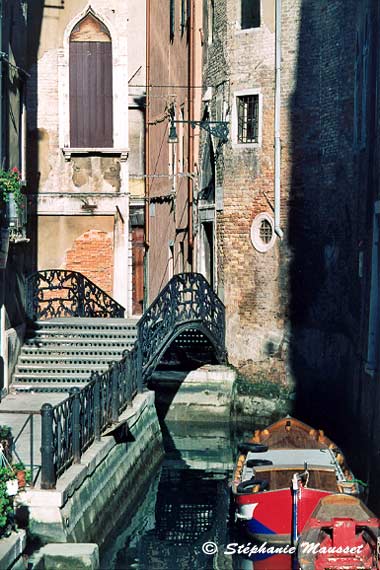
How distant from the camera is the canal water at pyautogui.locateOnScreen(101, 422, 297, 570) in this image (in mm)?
15344

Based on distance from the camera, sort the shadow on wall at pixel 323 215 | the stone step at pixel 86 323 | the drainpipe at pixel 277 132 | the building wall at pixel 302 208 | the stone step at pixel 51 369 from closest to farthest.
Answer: the stone step at pixel 51 369 → the stone step at pixel 86 323 → the building wall at pixel 302 208 → the shadow on wall at pixel 323 215 → the drainpipe at pixel 277 132

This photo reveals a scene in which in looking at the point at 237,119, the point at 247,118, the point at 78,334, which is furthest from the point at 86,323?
the point at 247,118

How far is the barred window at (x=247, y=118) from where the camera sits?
25.1m

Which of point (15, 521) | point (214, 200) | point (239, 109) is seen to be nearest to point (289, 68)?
point (239, 109)

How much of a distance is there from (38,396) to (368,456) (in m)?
5.24

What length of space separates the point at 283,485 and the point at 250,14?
13248 mm

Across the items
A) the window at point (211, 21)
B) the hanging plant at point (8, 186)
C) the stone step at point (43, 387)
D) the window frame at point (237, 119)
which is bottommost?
the stone step at point (43, 387)

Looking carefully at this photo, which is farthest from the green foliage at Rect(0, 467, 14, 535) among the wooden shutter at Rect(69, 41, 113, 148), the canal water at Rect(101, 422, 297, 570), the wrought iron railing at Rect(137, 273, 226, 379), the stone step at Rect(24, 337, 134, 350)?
the wooden shutter at Rect(69, 41, 113, 148)

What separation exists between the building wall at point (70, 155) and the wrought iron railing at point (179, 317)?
2.27 metres

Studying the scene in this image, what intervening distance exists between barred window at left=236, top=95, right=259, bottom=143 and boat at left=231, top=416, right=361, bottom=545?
9334 millimetres

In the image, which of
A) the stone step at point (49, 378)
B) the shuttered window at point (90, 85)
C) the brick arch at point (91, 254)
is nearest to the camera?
the stone step at point (49, 378)

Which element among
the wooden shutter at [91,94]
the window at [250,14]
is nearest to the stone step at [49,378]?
the wooden shutter at [91,94]

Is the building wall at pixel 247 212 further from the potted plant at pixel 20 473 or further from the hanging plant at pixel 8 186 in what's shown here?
the potted plant at pixel 20 473

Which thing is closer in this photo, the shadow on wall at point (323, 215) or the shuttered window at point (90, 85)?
the shadow on wall at point (323, 215)
